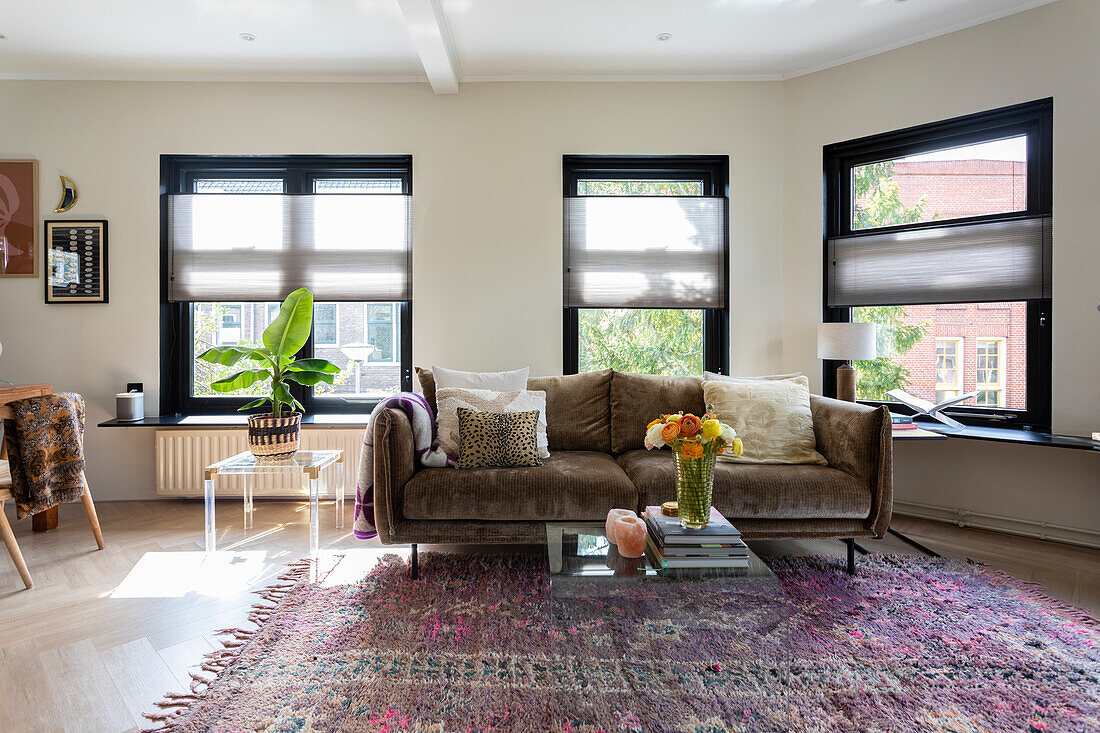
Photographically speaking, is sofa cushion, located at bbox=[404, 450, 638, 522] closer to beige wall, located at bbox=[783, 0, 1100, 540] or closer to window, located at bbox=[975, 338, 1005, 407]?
beige wall, located at bbox=[783, 0, 1100, 540]

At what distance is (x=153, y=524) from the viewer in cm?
316

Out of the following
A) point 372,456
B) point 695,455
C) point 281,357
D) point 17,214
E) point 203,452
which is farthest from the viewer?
point 17,214

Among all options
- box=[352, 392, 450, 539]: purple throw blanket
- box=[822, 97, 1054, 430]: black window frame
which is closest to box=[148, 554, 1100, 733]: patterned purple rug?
box=[352, 392, 450, 539]: purple throw blanket

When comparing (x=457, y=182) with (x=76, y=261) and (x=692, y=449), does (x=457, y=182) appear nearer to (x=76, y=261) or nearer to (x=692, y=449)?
(x=76, y=261)

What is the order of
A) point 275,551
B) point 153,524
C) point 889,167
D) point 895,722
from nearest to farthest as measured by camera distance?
point 895,722, point 275,551, point 153,524, point 889,167

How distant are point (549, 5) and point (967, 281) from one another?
2823 millimetres

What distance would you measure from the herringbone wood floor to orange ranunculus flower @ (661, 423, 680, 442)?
4.20 ft

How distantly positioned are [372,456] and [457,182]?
6.82 ft

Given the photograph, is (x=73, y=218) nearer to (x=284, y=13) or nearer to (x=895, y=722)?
(x=284, y=13)

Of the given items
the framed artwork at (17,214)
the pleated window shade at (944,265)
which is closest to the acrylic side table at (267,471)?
the framed artwork at (17,214)

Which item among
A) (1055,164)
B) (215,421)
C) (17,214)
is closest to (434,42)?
(215,421)

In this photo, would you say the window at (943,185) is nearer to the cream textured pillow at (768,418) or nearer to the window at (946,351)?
the window at (946,351)

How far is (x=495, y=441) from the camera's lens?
2.53m

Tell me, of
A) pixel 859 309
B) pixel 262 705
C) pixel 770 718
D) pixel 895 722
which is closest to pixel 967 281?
pixel 859 309
